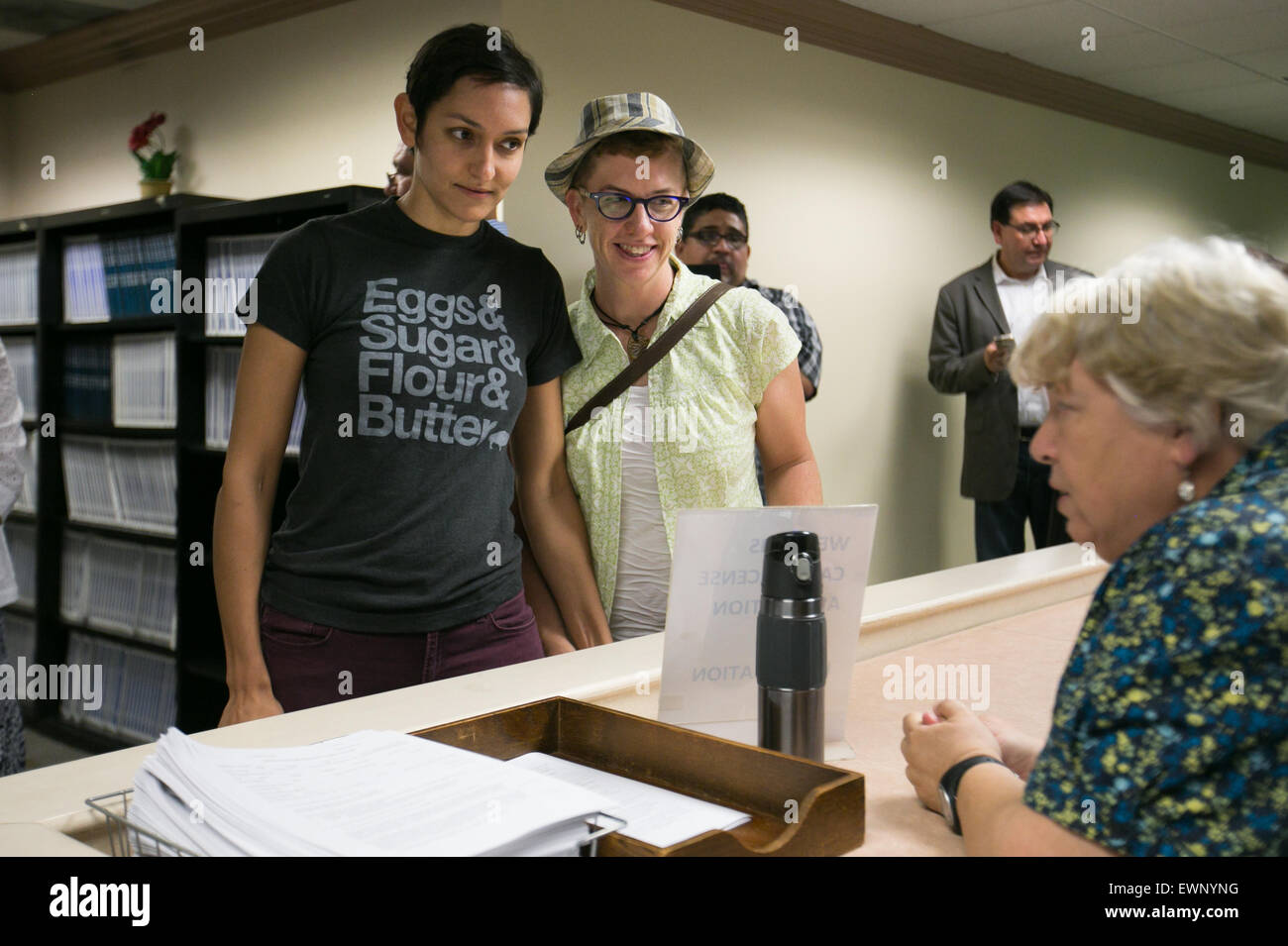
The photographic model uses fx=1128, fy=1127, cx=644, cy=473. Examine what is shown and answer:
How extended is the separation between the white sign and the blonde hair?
0.32 m

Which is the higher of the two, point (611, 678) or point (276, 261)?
point (276, 261)

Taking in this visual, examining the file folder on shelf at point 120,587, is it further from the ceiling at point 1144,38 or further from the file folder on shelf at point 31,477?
the ceiling at point 1144,38

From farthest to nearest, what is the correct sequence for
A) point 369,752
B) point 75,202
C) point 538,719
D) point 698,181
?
point 75,202, point 698,181, point 538,719, point 369,752

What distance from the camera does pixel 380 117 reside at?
12.4 ft

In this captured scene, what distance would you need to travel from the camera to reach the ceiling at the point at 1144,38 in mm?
4672

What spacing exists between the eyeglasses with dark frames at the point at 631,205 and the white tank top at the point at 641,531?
0.28 meters

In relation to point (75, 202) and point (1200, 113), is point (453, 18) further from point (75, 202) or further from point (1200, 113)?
point (1200, 113)

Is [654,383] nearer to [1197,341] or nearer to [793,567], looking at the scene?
[793,567]

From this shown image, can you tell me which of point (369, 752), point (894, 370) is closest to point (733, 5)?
point (894, 370)

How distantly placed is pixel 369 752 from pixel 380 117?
127 inches

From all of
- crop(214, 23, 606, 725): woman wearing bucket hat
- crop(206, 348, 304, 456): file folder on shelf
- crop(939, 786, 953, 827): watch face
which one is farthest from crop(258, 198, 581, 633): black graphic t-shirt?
crop(206, 348, 304, 456): file folder on shelf

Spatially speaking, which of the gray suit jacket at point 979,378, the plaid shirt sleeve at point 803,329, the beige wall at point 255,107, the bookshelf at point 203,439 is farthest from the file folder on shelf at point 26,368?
the gray suit jacket at point 979,378

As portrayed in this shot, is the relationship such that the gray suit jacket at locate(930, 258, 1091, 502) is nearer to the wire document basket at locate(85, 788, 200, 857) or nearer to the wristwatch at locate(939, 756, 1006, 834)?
the wristwatch at locate(939, 756, 1006, 834)

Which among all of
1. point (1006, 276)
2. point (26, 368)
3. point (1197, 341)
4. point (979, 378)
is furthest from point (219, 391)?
point (1197, 341)
